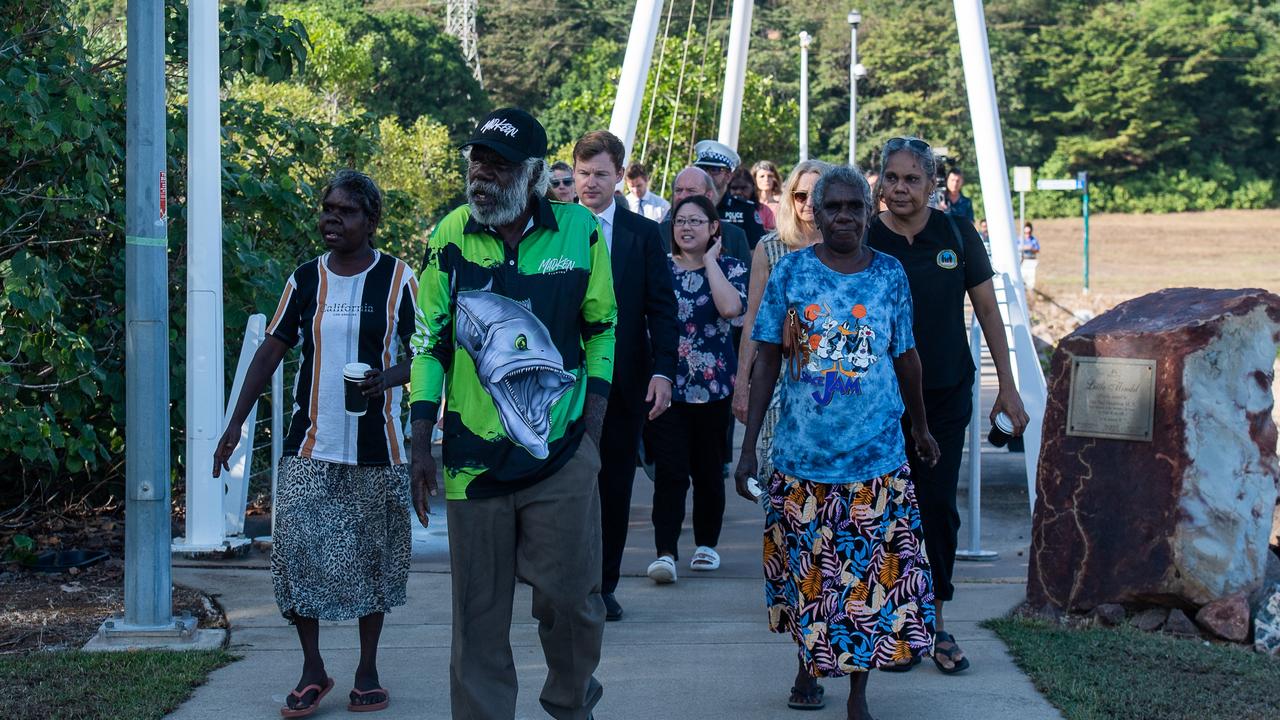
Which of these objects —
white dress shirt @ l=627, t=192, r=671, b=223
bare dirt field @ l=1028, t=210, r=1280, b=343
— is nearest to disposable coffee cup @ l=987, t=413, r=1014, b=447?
white dress shirt @ l=627, t=192, r=671, b=223

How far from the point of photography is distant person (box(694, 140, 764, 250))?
10.2 metres

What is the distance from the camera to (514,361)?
13.7 ft

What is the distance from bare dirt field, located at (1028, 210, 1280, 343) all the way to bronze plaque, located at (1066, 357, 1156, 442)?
2108 cm

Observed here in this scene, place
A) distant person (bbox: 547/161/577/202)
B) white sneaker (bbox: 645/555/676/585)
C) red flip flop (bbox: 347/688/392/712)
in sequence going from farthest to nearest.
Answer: white sneaker (bbox: 645/555/676/585), distant person (bbox: 547/161/577/202), red flip flop (bbox: 347/688/392/712)

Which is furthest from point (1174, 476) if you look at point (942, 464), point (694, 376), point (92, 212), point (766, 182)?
point (766, 182)

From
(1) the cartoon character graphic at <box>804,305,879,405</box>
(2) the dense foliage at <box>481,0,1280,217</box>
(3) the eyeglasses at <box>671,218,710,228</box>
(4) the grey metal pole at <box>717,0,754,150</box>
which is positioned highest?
(2) the dense foliage at <box>481,0,1280,217</box>

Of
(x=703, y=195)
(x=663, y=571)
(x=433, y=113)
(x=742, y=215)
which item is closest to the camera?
(x=663, y=571)

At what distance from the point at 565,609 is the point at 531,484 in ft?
1.27

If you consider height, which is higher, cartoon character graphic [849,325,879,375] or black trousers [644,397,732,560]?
cartoon character graphic [849,325,879,375]

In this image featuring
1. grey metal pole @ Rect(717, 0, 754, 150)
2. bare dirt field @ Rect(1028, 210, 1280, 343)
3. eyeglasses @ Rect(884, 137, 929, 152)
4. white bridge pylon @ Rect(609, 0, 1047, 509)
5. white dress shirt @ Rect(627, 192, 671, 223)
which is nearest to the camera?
eyeglasses @ Rect(884, 137, 929, 152)

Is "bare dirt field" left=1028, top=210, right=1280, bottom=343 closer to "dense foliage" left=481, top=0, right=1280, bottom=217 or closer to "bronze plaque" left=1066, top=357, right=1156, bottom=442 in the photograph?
"dense foliage" left=481, top=0, right=1280, bottom=217

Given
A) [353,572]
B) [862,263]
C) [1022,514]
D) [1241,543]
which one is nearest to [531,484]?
[353,572]

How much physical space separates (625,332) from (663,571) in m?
1.54

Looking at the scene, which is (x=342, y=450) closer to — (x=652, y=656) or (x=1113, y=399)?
(x=652, y=656)
